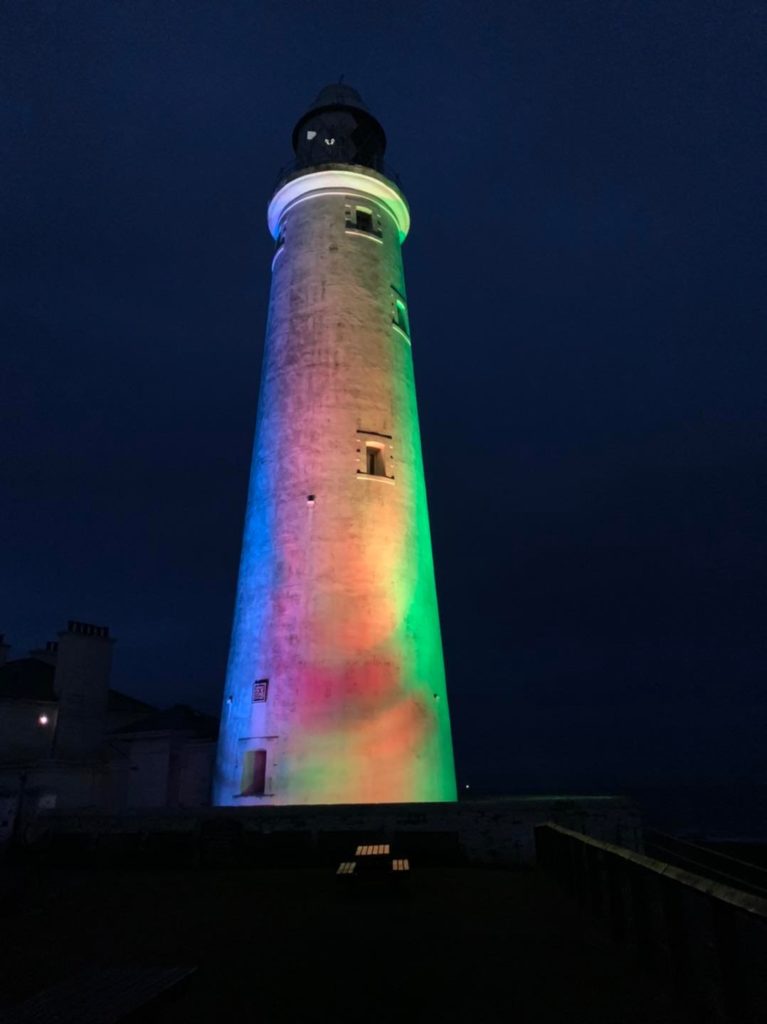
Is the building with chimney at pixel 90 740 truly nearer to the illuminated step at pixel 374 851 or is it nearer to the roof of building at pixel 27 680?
the roof of building at pixel 27 680

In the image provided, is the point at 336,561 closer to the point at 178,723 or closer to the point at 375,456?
the point at 375,456

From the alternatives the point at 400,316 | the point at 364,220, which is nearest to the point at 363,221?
the point at 364,220

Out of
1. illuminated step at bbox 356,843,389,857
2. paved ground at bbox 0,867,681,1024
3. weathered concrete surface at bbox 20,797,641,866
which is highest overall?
weathered concrete surface at bbox 20,797,641,866

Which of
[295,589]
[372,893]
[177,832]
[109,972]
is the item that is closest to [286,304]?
[295,589]

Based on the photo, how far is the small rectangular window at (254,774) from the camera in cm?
1234

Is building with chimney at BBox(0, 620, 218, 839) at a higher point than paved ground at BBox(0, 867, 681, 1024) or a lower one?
higher

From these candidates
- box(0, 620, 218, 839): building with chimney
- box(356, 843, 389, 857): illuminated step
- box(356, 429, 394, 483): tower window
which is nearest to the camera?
box(356, 843, 389, 857): illuminated step

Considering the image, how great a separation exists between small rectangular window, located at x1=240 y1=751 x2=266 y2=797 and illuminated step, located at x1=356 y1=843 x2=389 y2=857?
3.96 meters

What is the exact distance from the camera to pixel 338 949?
528cm

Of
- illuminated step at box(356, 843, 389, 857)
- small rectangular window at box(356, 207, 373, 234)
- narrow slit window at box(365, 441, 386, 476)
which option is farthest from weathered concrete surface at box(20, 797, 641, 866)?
small rectangular window at box(356, 207, 373, 234)

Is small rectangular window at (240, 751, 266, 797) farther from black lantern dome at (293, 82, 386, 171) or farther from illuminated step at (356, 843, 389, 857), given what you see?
black lantern dome at (293, 82, 386, 171)

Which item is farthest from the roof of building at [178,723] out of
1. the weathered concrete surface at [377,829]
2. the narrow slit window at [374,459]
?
the weathered concrete surface at [377,829]

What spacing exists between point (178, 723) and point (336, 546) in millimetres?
12606

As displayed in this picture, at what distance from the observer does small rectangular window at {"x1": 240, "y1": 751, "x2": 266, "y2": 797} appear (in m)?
12.3
